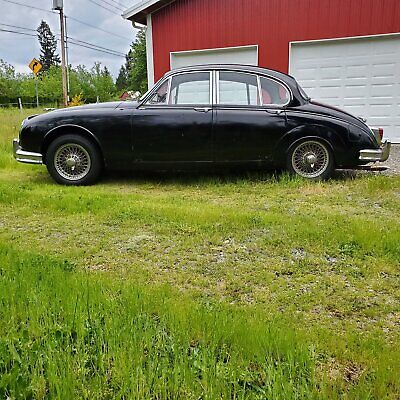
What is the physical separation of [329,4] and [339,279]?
8103mm

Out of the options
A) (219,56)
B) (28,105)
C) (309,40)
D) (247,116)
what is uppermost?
(28,105)

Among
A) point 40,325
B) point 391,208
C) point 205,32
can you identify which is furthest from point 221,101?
point 205,32

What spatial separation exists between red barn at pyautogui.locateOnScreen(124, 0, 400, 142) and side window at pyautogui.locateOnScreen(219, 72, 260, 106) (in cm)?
437

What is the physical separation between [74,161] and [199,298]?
3740mm

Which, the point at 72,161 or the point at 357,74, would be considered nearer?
the point at 72,161

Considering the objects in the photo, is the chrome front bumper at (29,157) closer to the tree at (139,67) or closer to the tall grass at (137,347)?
the tall grass at (137,347)

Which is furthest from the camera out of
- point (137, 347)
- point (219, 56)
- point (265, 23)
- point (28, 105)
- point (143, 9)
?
point (28, 105)

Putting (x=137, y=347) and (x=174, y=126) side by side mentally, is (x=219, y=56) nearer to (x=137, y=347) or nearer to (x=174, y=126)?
(x=174, y=126)

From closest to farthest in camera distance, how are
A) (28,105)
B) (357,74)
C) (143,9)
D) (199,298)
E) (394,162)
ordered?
(199,298), (394,162), (357,74), (143,9), (28,105)

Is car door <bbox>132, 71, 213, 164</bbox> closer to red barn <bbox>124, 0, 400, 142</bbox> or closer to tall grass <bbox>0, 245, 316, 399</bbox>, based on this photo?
tall grass <bbox>0, 245, 316, 399</bbox>

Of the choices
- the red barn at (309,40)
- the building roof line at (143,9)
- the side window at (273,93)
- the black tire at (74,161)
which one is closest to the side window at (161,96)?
the black tire at (74,161)

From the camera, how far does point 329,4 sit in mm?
8945

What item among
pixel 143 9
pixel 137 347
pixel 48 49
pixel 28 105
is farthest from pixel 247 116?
pixel 48 49

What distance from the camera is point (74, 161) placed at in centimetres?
562
